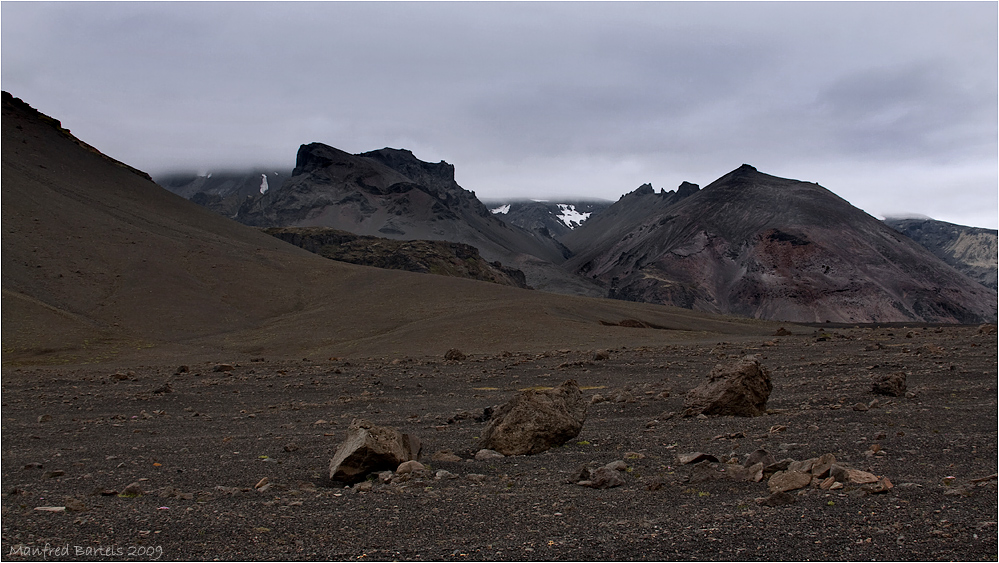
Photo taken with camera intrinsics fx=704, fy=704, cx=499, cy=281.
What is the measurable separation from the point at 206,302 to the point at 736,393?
164 feet

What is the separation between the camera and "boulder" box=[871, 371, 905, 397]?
523 inches

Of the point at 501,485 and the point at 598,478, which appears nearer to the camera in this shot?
the point at 598,478

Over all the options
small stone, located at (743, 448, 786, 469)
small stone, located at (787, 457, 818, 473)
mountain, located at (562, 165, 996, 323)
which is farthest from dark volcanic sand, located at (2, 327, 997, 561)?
mountain, located at (562, 165, 996, 323)

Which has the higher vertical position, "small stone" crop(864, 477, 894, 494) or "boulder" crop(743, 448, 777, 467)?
"small stone" crop(864, 477, 894, 494)

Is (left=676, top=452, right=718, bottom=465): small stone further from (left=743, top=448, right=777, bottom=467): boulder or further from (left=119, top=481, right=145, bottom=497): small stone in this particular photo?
(left=119, top=481, right=145, bottom=497): small stone

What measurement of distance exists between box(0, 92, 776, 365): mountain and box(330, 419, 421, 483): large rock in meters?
24.4

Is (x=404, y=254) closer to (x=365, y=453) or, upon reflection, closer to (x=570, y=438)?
(x=570, y=438)

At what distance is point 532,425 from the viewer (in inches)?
388

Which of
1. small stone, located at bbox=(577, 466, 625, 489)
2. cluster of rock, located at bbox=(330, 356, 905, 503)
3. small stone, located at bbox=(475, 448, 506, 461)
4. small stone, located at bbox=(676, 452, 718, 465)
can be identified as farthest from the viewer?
small stone, located at bbox=(475, 448, 506, 461)

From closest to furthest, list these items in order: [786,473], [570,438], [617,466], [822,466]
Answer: [786,473]
[822,466]
[617,466]
[570,438]

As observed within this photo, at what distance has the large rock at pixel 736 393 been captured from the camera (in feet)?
39.5

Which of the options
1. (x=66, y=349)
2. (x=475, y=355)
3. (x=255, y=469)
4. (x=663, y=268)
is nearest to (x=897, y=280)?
(x=663, y=268)

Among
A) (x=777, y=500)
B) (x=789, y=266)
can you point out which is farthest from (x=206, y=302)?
(x=789, y=266)

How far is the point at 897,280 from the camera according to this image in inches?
5256
